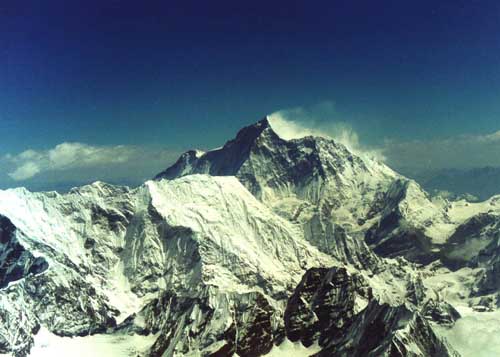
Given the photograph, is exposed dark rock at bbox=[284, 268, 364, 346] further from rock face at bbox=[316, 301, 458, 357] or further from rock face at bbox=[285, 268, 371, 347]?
rock face at bbox=[316, 301, 458, 357]

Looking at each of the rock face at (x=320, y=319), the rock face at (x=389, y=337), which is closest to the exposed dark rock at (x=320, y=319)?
the rock face at (x=320, y=319)

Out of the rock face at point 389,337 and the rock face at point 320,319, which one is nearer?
→ the rock face at point 389,337

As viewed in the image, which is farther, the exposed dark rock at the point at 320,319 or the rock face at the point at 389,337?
the exposed dark rock at the point at 320,319

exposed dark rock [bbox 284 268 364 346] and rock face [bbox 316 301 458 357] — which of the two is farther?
exposed dark rock [bbox 284 268 364 346]

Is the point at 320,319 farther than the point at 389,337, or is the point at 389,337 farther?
the point at 320,319

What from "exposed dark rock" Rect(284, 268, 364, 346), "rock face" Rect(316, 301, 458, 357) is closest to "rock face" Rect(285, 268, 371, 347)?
"exposed dark rock" Rect(284, 268, 364, 346)

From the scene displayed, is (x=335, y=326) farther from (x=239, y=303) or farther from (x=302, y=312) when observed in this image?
(x=239, y=303)

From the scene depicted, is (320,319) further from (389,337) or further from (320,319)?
(389,337)

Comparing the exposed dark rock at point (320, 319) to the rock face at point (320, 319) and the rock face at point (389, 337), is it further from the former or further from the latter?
the rock face at point (389, 337)

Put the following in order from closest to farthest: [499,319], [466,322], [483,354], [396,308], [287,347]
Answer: [483,354] < [396,308] < [466,322] < [499,319] < [287,347]

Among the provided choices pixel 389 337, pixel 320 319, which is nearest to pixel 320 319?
pixel 320 319

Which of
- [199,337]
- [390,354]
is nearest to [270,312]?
[199,337]
